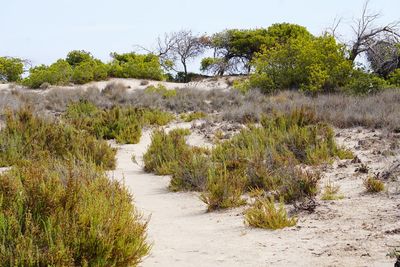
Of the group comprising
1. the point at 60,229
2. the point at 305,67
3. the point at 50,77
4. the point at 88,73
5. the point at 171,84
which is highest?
the point at 88,73

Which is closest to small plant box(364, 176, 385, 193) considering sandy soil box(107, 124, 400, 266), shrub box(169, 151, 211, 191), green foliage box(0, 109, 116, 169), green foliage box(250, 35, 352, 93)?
sandy soil box(107, 124, 400, 266)

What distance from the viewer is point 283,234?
5.15 meters

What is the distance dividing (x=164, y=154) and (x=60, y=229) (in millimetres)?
6380

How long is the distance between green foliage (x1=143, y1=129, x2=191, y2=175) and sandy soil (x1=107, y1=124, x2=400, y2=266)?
4.82 ft

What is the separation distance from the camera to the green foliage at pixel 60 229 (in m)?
3.43

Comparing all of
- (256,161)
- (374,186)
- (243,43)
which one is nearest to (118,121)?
(256,161)

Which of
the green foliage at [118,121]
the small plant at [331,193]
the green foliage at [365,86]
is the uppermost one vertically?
the green foliage at [365,86]

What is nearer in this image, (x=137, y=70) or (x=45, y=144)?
(x=45, y=144)

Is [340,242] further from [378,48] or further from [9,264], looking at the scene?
[378,48]

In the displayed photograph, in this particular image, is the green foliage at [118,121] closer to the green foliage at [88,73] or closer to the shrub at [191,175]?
the shrub at [191,175]

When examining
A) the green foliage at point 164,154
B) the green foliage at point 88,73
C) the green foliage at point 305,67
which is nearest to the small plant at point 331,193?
the green foliage at point 164,154

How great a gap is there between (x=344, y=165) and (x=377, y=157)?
0.84 meters

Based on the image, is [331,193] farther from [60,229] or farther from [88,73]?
[88,73]

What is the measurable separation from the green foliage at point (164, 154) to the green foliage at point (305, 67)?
35.0 ft
